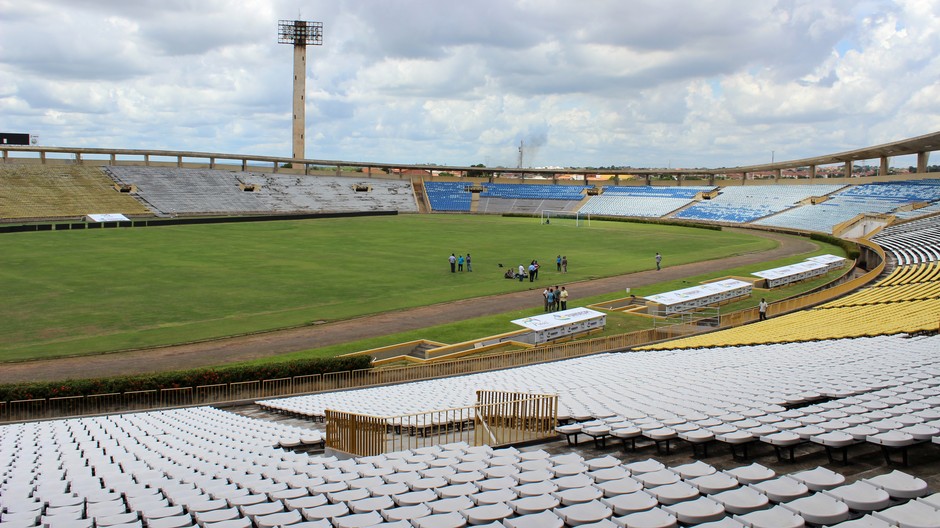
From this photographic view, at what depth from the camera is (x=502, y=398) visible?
13.2m

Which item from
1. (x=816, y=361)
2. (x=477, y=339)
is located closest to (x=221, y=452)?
(x=816, y=361)

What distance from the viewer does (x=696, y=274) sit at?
141 feet

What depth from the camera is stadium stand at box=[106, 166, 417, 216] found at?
86.0 m

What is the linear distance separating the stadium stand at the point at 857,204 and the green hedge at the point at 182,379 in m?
57.0

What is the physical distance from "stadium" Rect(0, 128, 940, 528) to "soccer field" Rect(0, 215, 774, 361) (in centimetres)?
32

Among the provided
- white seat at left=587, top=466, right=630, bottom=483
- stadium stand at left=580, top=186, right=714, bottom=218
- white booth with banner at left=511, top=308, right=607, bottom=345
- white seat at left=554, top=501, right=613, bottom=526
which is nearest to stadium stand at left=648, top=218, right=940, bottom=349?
white booth with banner at left=511, top=308, right=607, bottom=345

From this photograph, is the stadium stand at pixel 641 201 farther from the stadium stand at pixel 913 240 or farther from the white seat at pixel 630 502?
the white seat at pixel 630 502

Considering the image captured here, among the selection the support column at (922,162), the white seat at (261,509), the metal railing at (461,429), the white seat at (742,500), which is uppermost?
the support column at (922,162)

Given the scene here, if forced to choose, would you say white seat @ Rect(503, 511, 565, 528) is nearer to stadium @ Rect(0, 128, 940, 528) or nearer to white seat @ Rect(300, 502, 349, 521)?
stadium @ Rect(0, 128, 940, 528)

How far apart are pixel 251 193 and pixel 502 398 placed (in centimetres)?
8823

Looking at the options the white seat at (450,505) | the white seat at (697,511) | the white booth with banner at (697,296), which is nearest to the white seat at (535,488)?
the white seat at (450,505)

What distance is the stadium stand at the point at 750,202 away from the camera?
8431 cm

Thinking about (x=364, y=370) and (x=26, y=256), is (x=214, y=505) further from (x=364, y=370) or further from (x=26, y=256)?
(x=26, y=256)

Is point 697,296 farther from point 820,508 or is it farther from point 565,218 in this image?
point 565,218
